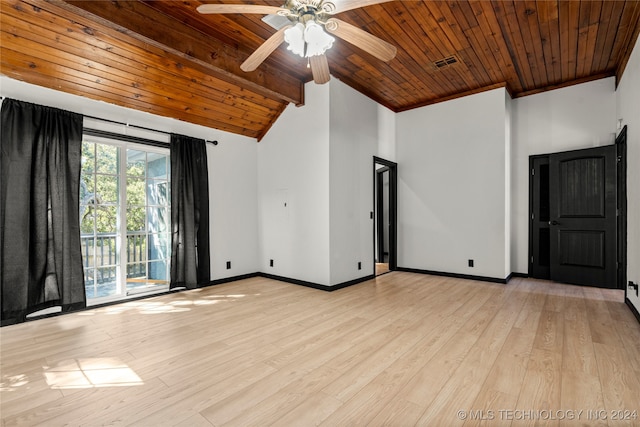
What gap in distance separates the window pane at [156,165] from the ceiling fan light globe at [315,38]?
3074mm

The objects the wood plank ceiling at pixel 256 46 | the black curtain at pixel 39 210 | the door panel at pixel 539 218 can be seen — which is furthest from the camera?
the door panel at pixel 539 218

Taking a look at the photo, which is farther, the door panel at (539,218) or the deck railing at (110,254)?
the door panel at (539,218)

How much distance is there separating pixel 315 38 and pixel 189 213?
3156 millimetres

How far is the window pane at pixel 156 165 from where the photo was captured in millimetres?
4324

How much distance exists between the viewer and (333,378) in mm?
2062

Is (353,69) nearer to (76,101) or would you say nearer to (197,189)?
(197,189)

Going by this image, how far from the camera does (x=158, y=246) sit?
4422 millimetres

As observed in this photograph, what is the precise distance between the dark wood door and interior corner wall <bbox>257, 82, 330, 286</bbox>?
356cm

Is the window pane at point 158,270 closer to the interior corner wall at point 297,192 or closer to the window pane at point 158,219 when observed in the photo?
the window pane at point 158,219

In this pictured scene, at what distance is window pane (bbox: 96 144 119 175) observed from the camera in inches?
149

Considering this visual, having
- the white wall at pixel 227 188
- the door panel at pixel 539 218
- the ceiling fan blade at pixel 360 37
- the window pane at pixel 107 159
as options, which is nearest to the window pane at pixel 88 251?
the window pane at pixel 107 159

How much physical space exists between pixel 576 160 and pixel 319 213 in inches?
155

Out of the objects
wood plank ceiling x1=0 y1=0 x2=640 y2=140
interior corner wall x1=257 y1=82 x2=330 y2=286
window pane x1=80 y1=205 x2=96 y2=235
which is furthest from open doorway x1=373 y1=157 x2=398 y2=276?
window pane x1=80 y1=205 x2=96 y2=235

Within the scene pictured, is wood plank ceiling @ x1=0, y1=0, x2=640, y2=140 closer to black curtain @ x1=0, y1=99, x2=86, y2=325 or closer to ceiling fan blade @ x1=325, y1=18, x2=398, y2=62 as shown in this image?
black curtain @ x1=0, y1=99, x2=86, y2=325
